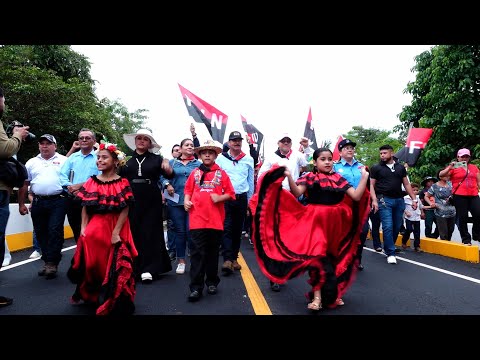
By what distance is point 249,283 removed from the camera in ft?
17.7

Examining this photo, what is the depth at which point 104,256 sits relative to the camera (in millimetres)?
4098

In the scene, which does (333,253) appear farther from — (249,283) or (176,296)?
(176,296)

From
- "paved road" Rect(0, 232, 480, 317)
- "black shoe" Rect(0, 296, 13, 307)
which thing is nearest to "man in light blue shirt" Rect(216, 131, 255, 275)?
"paved road" Rect(0, 232, 480, 317)

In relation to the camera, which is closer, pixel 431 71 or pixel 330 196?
pixel 330 196

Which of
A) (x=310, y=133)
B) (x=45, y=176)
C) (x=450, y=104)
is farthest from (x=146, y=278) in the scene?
(x=450, y=104)

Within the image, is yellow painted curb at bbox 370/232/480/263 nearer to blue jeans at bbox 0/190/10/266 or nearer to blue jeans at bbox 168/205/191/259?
blue jeans at bbox 168/205/191/259

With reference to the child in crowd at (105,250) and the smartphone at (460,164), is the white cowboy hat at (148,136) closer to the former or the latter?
the child in crowd at (105,250)

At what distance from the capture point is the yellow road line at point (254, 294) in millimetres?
4055

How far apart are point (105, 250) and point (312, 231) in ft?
7.17

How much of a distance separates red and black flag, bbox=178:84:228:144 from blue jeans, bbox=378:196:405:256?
16.1 feet
